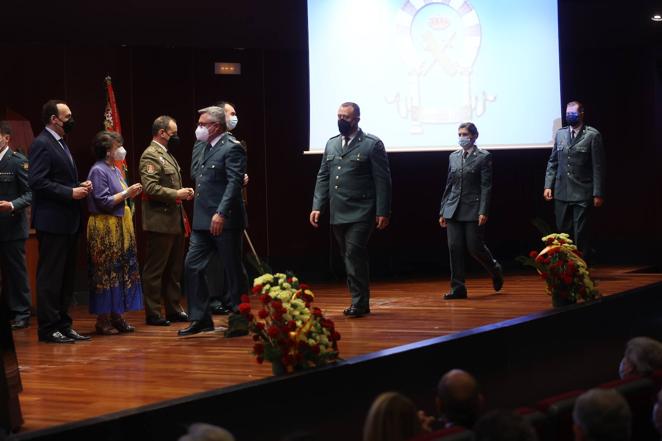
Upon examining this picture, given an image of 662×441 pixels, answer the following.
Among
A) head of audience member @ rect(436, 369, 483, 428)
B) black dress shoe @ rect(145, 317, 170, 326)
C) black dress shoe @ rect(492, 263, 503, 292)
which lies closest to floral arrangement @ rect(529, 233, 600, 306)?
black dress shoe @ rect(492, 263, 503, 292)

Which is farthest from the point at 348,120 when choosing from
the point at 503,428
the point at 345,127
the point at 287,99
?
the point at 503,428

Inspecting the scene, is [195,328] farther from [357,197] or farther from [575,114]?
[575,114]

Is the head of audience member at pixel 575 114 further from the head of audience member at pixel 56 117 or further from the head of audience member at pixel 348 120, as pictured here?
the head of audience member at pixel 56 117

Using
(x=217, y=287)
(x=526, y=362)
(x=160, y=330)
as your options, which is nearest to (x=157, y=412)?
(x=526, y=362)

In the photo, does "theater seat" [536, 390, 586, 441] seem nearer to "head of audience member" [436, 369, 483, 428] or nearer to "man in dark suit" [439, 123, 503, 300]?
"head of audience member" [436, 369, 483, 428]

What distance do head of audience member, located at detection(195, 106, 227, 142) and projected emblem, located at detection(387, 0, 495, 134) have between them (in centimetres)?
282

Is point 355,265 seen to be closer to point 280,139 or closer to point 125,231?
point 125,231

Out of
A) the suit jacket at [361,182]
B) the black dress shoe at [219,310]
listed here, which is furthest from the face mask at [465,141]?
the black dress shoe at [219,310]

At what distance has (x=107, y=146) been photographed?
655 centimetres

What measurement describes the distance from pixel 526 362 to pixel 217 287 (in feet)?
8.42

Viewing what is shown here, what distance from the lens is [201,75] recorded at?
8.95 meters

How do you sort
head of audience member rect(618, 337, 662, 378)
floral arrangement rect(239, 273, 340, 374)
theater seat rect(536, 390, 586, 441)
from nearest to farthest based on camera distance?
theater seat rect(536, 390, 586, 441) < head of audience member rect(618, 337, 662, 378) < floral arrangement rect(239, 273, 340, 374)

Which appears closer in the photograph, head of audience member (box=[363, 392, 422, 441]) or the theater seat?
head of audience member (box=[363, 392, 422, 441])

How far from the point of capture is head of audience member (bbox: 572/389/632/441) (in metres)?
2.74
